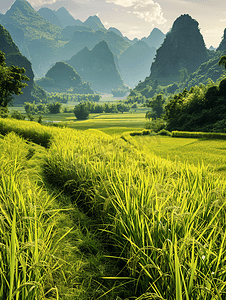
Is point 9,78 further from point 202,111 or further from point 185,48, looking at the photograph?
point 185,48

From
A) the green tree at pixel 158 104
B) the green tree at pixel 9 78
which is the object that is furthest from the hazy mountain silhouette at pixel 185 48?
the green tree at pixel 9 78

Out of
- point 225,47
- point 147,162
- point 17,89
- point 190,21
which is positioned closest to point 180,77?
point 225,47

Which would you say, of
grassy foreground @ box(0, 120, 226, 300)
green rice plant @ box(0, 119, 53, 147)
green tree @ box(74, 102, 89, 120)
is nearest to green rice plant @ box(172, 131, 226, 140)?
green rice plant @ box(0, 119, 53, 147)

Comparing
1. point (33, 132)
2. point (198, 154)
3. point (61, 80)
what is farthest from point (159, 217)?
point (61, 80)

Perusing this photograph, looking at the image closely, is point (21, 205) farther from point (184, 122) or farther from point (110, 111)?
point (110, 111)

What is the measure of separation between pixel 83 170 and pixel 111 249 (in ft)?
4.31

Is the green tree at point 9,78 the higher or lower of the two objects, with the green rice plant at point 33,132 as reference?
higher

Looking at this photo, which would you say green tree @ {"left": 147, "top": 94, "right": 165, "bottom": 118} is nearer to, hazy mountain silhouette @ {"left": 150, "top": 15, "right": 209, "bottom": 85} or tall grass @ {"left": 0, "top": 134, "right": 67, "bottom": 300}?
tall grass @ {"left": 0, "top": 134, "right": 67, "bottom": 300}

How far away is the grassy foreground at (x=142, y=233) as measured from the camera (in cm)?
106

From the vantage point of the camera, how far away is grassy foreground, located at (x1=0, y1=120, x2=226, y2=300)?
41.6 inches

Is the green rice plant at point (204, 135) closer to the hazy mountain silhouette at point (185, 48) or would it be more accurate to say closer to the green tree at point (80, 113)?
the green tree at point (80, 113)

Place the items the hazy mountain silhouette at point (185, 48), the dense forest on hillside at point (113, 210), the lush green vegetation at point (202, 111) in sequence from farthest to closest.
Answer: the hazy mountain silhouette at point (185, 48), the lush green vegetation at point (202, 111), the dense forest on hillside at point (113, 210)

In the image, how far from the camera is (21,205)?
1.68 meters

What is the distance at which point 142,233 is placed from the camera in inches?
51.3
